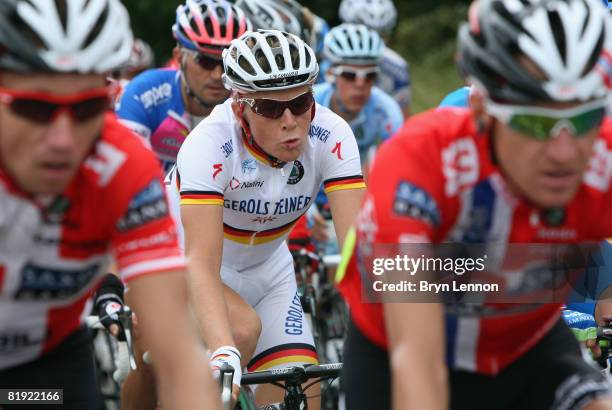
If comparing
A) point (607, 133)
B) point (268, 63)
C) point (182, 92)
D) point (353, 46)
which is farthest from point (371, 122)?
point (607, 133)

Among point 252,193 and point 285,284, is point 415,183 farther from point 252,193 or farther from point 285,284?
point 285,284

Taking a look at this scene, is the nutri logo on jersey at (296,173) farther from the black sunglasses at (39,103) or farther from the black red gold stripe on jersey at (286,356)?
the black sunglasses at (39,103)

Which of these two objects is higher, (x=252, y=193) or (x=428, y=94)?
(x=252, y=193)

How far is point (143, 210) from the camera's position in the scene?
353 centimetres

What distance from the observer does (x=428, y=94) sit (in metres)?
23.7

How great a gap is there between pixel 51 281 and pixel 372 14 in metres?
11.2

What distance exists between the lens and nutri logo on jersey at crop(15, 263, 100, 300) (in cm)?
367

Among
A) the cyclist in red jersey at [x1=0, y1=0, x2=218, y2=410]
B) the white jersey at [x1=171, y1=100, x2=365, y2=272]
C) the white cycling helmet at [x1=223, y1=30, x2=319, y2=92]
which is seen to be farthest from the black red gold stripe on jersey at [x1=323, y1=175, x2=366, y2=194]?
the cyclist in red jersey at [x1=0, y1=0, x2=218, y2=410]

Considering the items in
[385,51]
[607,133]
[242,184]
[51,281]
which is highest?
[607,133]

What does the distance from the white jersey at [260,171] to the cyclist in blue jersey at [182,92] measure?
187 cm

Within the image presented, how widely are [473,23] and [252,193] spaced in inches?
104

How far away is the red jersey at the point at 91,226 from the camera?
353cm

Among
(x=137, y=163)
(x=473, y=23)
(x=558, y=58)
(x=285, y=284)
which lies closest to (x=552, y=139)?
(x=558, y=58)

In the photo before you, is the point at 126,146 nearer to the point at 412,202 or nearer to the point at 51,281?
the point at 51,281
